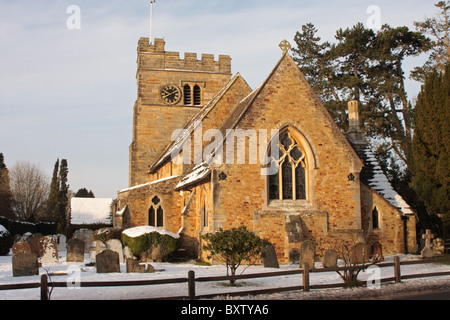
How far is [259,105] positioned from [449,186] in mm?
10044

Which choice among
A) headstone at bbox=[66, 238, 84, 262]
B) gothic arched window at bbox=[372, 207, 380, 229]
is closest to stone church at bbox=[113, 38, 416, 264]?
gothic arched window at bbox=[372, 207, 380, 229]

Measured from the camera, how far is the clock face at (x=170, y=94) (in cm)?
3634

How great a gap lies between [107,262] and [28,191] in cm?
5325

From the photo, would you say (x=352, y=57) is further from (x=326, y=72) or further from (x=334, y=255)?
(x=334, y=255)

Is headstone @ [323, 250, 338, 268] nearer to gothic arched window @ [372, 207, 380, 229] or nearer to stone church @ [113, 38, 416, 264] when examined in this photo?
stone church @ [113, 38, 416, 264]

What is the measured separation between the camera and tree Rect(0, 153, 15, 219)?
52325 mm

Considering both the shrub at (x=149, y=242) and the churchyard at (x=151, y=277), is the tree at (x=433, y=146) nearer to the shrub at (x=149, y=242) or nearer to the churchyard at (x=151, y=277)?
the churchyard at (x=151, y=277)

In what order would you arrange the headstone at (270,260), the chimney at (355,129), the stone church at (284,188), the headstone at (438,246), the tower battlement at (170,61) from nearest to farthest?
the headstone at (270,260), the stone church at (284,188), the headstone at (438,246), the chimney at (355,129), the tower battlement at (170,61)

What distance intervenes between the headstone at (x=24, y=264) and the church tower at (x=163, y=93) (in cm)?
1899

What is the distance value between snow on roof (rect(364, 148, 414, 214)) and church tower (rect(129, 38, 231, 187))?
15.5 metres

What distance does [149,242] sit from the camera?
20.8m

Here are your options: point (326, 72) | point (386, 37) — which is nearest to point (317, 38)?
point (326, 72)

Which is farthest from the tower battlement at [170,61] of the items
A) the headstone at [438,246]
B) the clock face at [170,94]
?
the headstone at [438,246]
